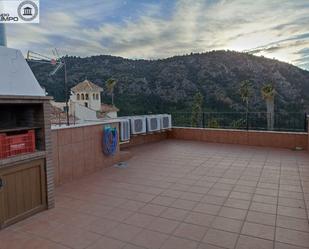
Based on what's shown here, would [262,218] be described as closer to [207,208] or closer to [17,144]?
[207,208]

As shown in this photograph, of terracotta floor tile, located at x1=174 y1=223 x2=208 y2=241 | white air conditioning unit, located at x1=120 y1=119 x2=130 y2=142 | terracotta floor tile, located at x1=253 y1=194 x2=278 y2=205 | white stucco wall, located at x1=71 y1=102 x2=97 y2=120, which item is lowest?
terracotta floor tile, located at x1=174 y1=223 x2=208 y2=241

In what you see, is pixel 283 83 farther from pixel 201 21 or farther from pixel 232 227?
pixel 232 227

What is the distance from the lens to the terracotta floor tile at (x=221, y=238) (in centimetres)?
244

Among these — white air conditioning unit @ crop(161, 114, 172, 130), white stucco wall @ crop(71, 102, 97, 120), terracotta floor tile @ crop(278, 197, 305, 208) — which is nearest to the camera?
terracotta floor tile @ crop(278, 197, 305, 208)

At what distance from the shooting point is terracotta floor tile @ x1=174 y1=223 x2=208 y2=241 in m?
2.59

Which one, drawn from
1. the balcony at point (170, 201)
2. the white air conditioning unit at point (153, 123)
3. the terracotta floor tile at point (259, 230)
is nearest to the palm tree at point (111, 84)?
the white air conditioning unit at point (153, 123)

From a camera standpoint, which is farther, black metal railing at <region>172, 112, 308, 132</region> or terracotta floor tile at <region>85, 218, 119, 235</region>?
black metal railing at <region>172, 112, 308, 132</region>

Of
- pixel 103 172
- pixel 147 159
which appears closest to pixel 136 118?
pixel 147 159

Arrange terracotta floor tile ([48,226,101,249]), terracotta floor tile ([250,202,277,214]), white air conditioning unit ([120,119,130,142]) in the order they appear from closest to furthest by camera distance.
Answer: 1. terracotta floor tile ([48,226,101,249])
2. terracotta floor tile ([250,202,277,214])
3. white air conditioning unit ([120,119,130,142])

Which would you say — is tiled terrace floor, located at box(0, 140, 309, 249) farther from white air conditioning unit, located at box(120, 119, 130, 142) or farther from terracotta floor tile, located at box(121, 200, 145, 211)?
white air conditioning unit, located at box(120, 119, 130, 142)

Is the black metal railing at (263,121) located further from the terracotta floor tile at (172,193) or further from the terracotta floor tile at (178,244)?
the terracotta floor tile at (178,244)

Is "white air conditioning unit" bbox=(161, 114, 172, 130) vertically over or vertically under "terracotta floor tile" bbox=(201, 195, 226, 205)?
over

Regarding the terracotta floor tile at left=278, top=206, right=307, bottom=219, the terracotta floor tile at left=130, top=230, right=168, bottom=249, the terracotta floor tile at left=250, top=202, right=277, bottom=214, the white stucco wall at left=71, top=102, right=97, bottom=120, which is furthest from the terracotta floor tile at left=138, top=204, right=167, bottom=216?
the white stucco wall at left=71, top=102, right=97, bottom=120

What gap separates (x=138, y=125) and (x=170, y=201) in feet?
13.5
